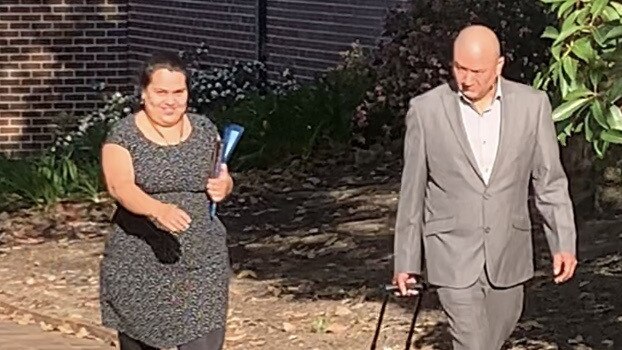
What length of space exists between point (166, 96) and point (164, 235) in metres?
0.52

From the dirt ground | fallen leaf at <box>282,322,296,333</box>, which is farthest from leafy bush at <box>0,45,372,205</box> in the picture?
fallen leaf at <box>282,322,296,333</box>

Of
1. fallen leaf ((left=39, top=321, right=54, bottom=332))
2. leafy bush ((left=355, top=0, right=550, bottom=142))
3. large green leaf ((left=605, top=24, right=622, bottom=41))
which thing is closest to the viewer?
large green leaf ((left=605, top=24, right=622, bottom=41))

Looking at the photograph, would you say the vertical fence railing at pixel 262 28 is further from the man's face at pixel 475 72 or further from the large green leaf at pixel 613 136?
the large green leaf at pixel 613 136

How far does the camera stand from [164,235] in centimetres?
617

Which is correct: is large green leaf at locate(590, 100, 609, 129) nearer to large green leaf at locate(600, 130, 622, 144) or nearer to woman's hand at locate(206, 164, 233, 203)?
large green leaf at locate(600, 130, 622, 144)

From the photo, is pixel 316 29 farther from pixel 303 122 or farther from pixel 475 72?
pixel 475 72

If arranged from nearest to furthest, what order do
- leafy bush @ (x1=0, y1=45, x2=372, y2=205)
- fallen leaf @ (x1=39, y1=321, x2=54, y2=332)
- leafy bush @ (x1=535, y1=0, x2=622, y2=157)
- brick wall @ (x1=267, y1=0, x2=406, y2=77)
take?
leafy bush @ (x1=535, y1=0, x2=622, y2=157) → fallen leaf @ (x1=39, y1=321, x2=54, y2=332) → leafy bush @ (x1=0, y1=45, x2=372, y2=205) → brick wall @ (x1=267, y1=0, x2=406, y2=77)

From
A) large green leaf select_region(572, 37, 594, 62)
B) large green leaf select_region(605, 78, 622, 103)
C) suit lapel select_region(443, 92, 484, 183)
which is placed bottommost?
suit lapel select_region(443, 92, 484, 183)

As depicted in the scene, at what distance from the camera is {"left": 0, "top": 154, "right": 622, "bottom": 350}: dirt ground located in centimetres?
920

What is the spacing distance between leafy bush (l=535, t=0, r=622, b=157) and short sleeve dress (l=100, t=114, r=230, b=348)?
144cm

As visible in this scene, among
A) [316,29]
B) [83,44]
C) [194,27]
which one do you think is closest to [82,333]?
[316,29]

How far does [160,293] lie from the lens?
6.23 metres

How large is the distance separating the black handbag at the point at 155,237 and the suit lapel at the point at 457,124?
1.11 meters

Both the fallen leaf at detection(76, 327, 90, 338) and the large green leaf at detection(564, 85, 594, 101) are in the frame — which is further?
the fallen leaf at detection(76, 327, 90, 338)
